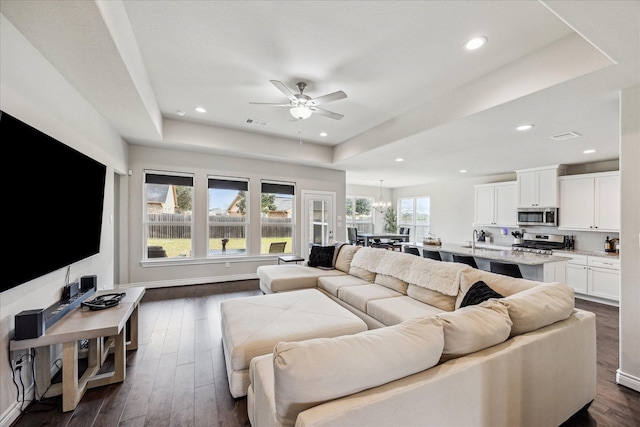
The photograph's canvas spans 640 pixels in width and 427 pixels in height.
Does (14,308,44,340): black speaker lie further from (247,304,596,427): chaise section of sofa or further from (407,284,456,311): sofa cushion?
(407,284,456,311): sofa cushion

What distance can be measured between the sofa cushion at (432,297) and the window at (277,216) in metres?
3.81

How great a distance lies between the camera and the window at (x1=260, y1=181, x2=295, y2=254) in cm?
611

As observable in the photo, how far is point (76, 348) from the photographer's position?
1934mm

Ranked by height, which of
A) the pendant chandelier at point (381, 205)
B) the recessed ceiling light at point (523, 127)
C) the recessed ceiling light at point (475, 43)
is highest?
the recessed ceiling light at point (475, 43)

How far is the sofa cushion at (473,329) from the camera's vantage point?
128cm

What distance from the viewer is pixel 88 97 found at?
288cm

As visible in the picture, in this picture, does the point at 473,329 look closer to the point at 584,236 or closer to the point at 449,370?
the point at 449,370

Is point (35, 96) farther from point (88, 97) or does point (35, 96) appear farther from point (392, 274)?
point (392, 274)

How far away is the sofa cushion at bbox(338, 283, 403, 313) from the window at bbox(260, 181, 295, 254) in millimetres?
3151

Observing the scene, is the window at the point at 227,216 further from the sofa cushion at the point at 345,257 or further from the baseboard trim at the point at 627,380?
the baseboard trim at the point at 627,380

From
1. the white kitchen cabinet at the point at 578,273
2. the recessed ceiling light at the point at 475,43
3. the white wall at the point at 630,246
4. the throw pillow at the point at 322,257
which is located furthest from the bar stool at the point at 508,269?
the white kitchen cabinet at the point at 578,273

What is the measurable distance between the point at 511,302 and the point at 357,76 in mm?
2650

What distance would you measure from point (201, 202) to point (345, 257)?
10.3 ft

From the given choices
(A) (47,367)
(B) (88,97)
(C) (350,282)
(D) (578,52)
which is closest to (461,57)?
(D) (578,52)
